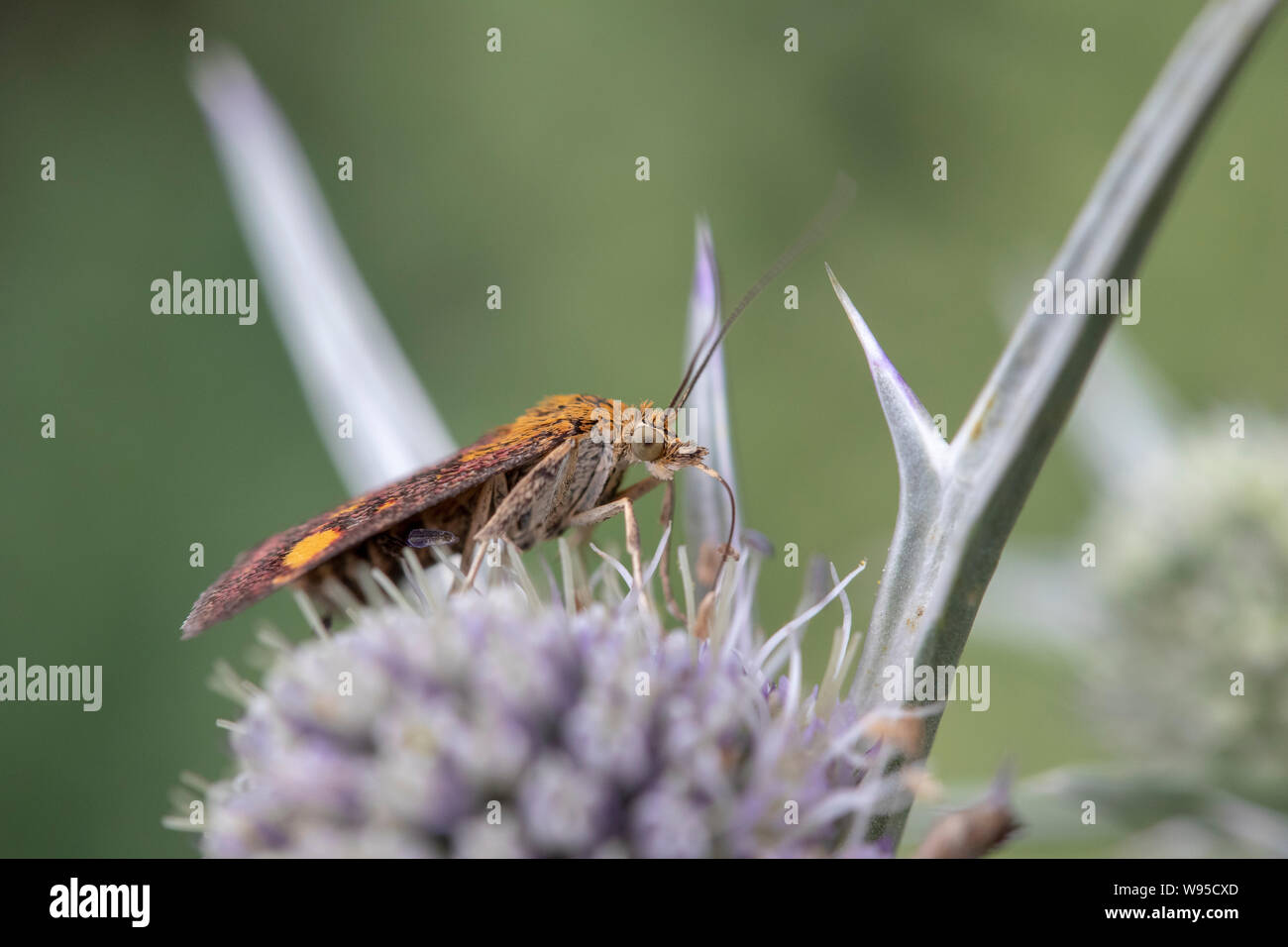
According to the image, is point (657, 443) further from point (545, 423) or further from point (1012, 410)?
point (1012, 410)

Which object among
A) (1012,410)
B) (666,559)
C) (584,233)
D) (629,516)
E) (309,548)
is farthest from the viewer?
(584,233)

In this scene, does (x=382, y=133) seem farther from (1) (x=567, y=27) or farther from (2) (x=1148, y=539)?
(2) (x=1148, y=539)

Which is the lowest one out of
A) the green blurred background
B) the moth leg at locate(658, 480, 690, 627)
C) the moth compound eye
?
the moth leg at locate(658, 480, 690, 627)

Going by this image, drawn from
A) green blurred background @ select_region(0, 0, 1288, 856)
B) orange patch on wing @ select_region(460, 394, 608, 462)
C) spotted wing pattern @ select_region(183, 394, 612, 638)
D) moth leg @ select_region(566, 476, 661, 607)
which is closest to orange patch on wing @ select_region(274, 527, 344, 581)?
spotted wing pattern @ select_region(183, 394, 612, 638)

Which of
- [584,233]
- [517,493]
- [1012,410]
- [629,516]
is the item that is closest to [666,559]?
[629,516]

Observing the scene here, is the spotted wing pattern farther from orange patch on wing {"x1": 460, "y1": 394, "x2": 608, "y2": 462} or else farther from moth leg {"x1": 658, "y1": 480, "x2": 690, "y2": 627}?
moth leg {"x1": 658, "y1": 480, "x2": 690, "y2": 627}

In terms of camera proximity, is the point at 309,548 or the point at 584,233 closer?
the point at 309,548
